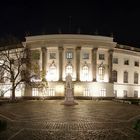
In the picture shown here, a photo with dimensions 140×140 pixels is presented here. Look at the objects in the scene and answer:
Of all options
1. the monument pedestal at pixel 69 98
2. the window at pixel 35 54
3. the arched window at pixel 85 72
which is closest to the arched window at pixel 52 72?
the window at pixel 35 54

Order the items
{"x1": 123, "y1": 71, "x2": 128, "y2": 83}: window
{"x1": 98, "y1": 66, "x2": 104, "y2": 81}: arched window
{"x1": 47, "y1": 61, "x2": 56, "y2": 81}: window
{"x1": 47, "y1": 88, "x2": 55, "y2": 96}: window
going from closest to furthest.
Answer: {"x1": 47, "y1": 88, "x2": 55, "y2": 96}: window < {"x1": 47, "y1": 61, "x2": 56, "y2": 81}: window < {"x1": 98, "y1": 66, "x2": 104, "y2": 81}: arched window < {"x1": 123, "y1": 71, "x2": 128, "y2": 83}: window

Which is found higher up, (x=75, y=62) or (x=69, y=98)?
(x=75, y=62)

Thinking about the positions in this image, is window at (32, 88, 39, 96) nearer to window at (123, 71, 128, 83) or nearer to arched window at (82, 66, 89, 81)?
arched window at (82, 66, 89, 81)

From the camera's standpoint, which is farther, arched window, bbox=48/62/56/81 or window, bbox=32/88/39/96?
arched window, bbox=48/62/56/81

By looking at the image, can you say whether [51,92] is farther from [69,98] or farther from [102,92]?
[69,98]

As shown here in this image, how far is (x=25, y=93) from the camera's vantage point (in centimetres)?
9075

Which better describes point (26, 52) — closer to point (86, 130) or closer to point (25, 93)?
point (25, 93)

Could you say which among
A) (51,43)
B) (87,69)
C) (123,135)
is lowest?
(123,135)

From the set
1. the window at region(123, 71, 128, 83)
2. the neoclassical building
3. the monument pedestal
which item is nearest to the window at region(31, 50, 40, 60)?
the neoclassical building

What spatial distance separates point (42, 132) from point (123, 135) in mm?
5759

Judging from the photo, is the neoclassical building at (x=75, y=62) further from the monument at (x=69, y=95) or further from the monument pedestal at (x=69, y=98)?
the monument pedestal at (x=69, y=98)

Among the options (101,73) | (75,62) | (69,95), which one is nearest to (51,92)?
(75,62)

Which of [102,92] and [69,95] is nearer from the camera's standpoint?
[69,95]

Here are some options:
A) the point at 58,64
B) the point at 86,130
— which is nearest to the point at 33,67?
the point at 58,64
